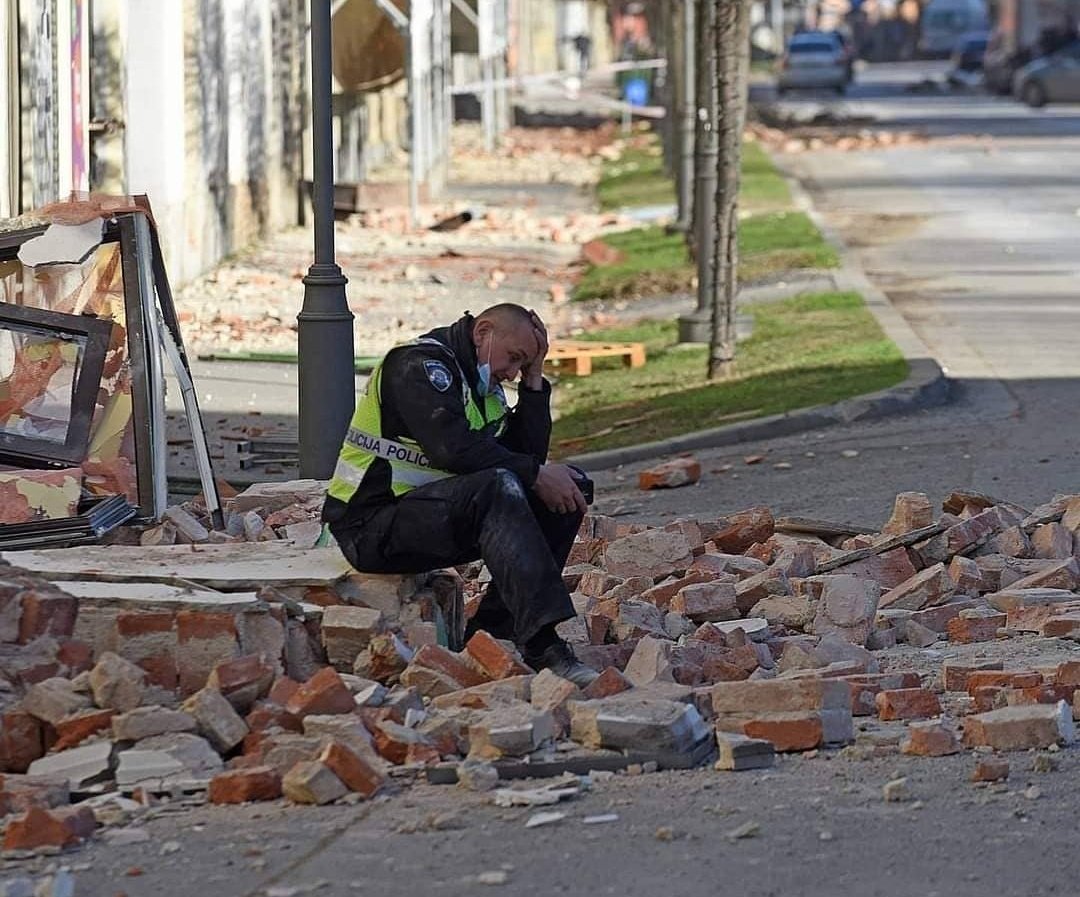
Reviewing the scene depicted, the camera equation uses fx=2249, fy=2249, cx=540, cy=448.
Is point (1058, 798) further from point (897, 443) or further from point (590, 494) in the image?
point (897, 443)

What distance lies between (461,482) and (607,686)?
0.74m

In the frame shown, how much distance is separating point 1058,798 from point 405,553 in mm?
2014

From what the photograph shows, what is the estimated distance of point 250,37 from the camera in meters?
23.8

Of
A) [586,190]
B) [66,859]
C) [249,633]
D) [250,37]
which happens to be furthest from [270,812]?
[586,190]

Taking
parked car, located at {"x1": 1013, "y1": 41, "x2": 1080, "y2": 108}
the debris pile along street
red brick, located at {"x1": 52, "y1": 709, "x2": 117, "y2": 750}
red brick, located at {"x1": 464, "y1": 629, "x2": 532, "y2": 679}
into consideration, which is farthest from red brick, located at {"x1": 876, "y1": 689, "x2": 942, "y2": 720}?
parked car, located at {"x1": 1013, "y1": 41, "x2": 1080, "y2": 108}

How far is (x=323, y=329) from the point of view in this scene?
30.7 ft

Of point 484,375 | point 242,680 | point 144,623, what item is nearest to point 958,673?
point 484,375

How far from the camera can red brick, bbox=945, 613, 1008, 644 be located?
7.25m

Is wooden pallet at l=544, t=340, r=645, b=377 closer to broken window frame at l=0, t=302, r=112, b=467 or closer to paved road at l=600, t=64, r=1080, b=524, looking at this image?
paved road at l=600, t=64, r=1080, b=524

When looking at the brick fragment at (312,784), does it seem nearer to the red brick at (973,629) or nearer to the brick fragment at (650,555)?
the red brick at (973,629)

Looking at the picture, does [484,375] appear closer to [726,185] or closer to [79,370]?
[79,370]

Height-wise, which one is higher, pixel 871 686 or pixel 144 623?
pixel 144 623

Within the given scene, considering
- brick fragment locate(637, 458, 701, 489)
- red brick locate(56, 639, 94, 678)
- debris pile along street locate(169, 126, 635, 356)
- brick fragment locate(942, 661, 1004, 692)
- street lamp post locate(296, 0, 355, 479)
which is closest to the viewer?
red brick locate(56, 639, 94, 678)

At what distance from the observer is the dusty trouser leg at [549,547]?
6604 millimetres
